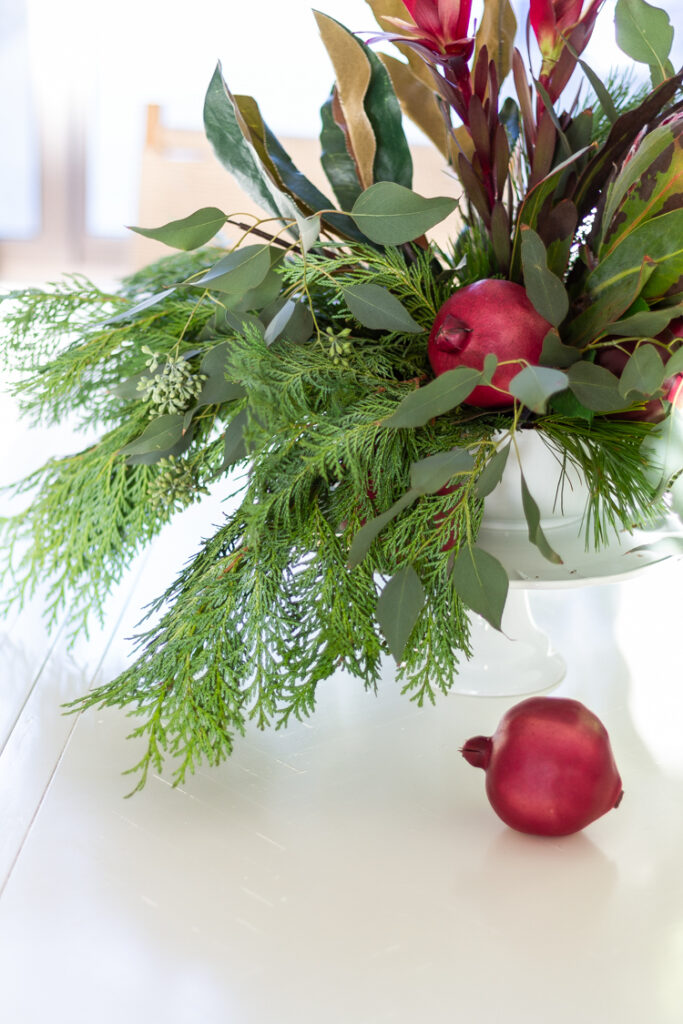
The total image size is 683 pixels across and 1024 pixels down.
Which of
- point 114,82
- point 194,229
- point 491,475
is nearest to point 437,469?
point 491,475

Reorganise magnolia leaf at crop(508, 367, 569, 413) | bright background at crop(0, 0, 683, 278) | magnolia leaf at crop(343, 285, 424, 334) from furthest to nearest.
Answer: bright background at crop(0, 0, 683, 278) → magnolia leaf at crop(343, 285, 424, 334) → magnolia leaf at crop(508, 367, 569, 413)

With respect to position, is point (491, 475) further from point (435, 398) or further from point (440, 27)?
point (440, 27)

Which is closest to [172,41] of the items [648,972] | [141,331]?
[141,331]

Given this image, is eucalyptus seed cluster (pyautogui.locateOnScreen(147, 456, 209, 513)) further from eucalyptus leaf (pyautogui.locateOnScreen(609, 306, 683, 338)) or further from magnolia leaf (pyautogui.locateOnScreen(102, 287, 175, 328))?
eucalyptus leaf (pyautogui.locateOnScreen(609, 306, 683, 338))

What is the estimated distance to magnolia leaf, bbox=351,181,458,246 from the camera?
38 cm

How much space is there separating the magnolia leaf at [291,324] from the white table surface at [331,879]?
0.18m

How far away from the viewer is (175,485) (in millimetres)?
477

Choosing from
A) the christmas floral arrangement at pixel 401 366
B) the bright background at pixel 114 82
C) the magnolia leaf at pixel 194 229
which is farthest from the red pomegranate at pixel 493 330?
the bright background at pixel 114 82

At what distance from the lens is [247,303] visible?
430mm

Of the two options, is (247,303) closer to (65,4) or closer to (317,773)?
(317,773)

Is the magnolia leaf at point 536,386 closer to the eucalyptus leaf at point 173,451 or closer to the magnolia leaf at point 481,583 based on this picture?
the magnolia leaf at point 481,583

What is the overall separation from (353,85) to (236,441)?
0.60 feet

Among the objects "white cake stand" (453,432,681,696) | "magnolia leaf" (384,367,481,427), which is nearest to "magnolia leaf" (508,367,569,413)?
"magnolia leaf" (384,367,481,427)

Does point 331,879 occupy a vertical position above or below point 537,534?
below
